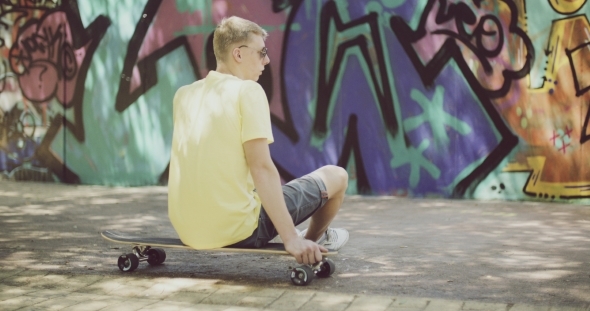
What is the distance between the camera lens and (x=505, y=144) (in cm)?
879

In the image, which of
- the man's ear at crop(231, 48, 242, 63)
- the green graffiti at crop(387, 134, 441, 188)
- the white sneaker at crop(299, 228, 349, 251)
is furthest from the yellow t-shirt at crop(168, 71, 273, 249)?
the green graffiti at crop(387, 134, 441, 188)

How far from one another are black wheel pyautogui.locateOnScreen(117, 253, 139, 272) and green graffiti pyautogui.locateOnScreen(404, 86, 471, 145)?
4171 mm

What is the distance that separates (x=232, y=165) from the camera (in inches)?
202

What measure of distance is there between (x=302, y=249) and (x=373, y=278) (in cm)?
64

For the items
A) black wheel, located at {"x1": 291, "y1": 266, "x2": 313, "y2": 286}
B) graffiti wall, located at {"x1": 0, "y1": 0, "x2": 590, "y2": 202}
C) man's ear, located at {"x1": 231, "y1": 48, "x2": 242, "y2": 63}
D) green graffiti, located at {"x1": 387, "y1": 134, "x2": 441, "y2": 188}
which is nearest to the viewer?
black wheel, located at {"x1": 291, "y1": 266, "x2": 313, "y2": 286}

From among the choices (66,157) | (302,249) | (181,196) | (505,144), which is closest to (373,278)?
(302,249)

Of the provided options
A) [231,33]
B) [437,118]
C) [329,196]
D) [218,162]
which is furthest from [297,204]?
[437,118]

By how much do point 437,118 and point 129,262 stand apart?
4.27m

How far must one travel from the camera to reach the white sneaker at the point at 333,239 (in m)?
5.91

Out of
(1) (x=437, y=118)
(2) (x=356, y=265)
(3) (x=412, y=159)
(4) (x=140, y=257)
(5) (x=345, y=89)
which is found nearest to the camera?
(4) (x=140, y=257)

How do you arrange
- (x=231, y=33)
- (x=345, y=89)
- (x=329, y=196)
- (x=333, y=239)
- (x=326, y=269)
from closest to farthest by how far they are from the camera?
(x=231, y=33) → (x=326, y=269) → (x=329, y=196) → (x=333, y=239) → (x=345, y=89)

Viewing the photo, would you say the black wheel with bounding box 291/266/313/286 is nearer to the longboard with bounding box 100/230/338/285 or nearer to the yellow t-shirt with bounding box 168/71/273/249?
the longboard with bounding box 100/230/338/285

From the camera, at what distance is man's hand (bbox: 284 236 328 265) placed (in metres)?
5.05

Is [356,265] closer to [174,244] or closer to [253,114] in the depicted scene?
[174,244]
